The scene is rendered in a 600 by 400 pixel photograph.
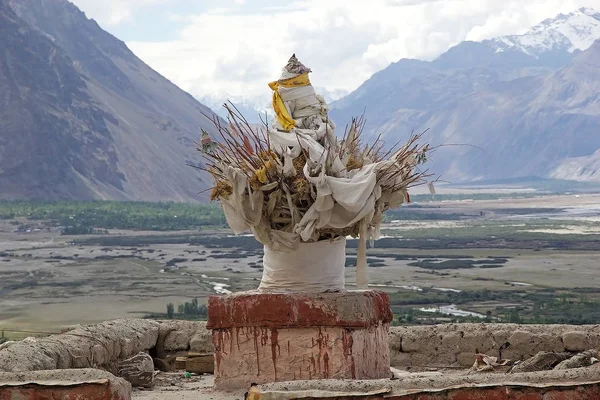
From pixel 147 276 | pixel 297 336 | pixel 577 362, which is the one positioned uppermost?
pixel 297 336

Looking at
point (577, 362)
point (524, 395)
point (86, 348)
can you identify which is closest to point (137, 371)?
point (86, 348)

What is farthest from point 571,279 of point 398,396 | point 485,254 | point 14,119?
point 14,119

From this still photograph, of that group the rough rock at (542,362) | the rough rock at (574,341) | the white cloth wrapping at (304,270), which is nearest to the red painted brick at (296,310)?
the white cloth wrapping at (304,270)

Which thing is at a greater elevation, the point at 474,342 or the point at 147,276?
the point at 474,342

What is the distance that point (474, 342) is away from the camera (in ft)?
33.0

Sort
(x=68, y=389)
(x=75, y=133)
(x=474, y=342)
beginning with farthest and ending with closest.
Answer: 1. (x=75, y=133)
2. (x=474, y=342)
3. (x=68, y=389)

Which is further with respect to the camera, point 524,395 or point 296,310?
point 296,310

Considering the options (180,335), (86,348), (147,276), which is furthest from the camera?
(147,276)

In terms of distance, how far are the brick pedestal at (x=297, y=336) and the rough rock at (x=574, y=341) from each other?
170cm

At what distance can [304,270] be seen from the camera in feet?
28.4

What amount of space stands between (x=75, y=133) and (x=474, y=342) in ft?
387

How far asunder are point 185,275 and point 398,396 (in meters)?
55.6

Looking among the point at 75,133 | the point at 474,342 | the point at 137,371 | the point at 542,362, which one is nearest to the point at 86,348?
the point at 137,371

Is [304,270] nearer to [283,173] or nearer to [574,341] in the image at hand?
[283,173]
